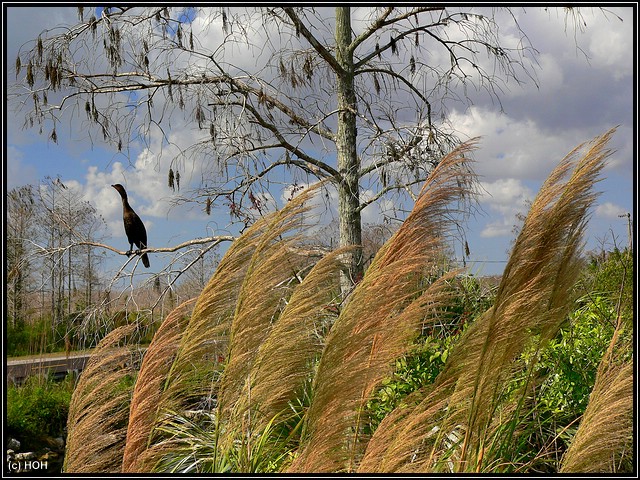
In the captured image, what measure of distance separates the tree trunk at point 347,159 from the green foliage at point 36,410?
465cm

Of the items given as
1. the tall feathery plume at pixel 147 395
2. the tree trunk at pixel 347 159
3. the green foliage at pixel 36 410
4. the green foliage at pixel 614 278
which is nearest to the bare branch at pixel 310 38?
the tree trunk at pixel 347 159

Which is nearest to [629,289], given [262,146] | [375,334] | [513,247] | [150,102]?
[513,247]

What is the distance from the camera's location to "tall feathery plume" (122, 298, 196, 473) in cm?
334

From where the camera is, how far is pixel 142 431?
11.0 feet

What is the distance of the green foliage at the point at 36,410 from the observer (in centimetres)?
796

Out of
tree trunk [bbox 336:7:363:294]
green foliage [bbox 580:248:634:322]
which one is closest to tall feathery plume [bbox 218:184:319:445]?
tree trunk [bbox 336:7:363:294]

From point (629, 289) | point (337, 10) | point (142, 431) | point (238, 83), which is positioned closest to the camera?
point (142, 431)

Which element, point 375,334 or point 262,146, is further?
point 262,146

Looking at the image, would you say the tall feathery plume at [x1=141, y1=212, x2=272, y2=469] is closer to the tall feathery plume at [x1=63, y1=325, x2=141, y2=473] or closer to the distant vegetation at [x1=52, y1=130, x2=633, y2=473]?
the distant vegetation at [x1=52, y1=130, x2=633, y2=473]

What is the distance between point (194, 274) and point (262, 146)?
1.40m

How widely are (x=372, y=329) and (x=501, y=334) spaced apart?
1.66 feet

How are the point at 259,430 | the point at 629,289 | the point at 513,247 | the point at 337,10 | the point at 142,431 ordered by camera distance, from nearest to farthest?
the point at 513,247 → the point at 259,430 → the point at 142,431 → the point at 629,289 → the point at 337,10

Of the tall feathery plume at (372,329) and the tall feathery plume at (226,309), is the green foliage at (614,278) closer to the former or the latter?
the tall feathery plume at (372,329)
